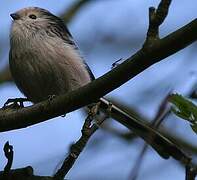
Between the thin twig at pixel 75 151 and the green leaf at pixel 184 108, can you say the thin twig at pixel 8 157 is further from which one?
the green leaf at pixel 184 108

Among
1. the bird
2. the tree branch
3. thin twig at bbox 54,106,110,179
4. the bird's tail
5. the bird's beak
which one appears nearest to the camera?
the tree branch

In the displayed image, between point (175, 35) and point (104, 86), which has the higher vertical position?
point (175, 35)

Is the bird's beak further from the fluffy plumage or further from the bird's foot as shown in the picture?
the bird's foot

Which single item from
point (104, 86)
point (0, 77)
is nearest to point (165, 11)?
point (104, 86)

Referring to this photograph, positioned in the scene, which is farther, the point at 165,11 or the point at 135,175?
the point at 165,11

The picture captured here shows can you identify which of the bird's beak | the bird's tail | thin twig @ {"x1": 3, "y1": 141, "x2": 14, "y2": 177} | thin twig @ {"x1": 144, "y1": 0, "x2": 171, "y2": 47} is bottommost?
the bird's tail

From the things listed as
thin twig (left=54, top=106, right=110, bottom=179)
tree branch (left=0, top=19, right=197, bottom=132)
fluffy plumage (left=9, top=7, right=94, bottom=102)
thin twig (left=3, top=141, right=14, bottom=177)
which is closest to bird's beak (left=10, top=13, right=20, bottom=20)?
fluffy plumage (left=9, top=7, right=94, bottom=102)

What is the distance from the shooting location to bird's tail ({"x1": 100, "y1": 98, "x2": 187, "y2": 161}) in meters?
2.55

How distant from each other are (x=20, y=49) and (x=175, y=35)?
1.81 metres

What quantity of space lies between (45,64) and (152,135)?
1444mm

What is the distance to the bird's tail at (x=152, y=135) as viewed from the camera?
8.37ft

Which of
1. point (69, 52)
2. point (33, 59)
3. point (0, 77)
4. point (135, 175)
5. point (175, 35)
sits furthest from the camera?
point (0, 77)

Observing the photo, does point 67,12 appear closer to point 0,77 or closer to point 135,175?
point 0,77

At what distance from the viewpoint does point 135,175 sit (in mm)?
1580
